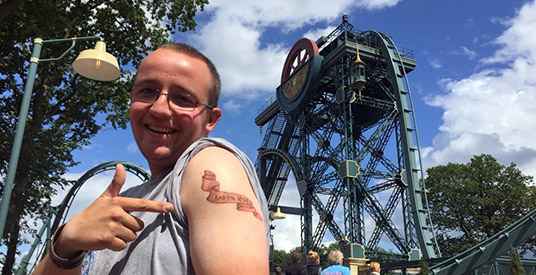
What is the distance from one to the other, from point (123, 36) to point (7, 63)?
4.30m

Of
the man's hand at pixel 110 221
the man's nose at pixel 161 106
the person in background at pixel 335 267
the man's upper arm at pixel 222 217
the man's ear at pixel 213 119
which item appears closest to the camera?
the man's upper arm at pixel 222 217

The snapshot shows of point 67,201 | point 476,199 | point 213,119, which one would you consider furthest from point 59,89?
→ point 476,199

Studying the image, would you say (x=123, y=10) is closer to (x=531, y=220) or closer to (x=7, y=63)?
(x=7, y=63)

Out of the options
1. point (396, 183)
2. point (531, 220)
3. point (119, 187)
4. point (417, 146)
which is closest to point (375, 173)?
point (396, 183)

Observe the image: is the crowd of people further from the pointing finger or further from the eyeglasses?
the pointing finger

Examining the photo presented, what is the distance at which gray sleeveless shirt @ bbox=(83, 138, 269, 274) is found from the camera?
3.77 feet

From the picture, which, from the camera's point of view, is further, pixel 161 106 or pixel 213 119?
pixel 213 119

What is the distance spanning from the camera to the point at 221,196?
3.65 ft

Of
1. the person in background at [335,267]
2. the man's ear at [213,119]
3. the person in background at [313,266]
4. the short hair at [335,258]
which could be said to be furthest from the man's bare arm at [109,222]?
the person in background at [313,266]

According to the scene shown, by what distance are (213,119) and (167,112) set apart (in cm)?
24

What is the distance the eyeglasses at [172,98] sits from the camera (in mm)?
1454

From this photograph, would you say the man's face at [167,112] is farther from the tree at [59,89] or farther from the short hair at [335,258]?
the tree at [59,89]

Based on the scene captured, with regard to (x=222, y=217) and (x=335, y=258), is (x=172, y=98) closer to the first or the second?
(x=222, y=217)

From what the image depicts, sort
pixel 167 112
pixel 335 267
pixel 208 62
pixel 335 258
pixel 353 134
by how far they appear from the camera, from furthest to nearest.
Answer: pixel 353 134, pixel 335 258, pixel 335 267, pixel 208 62, pixel 167 112
